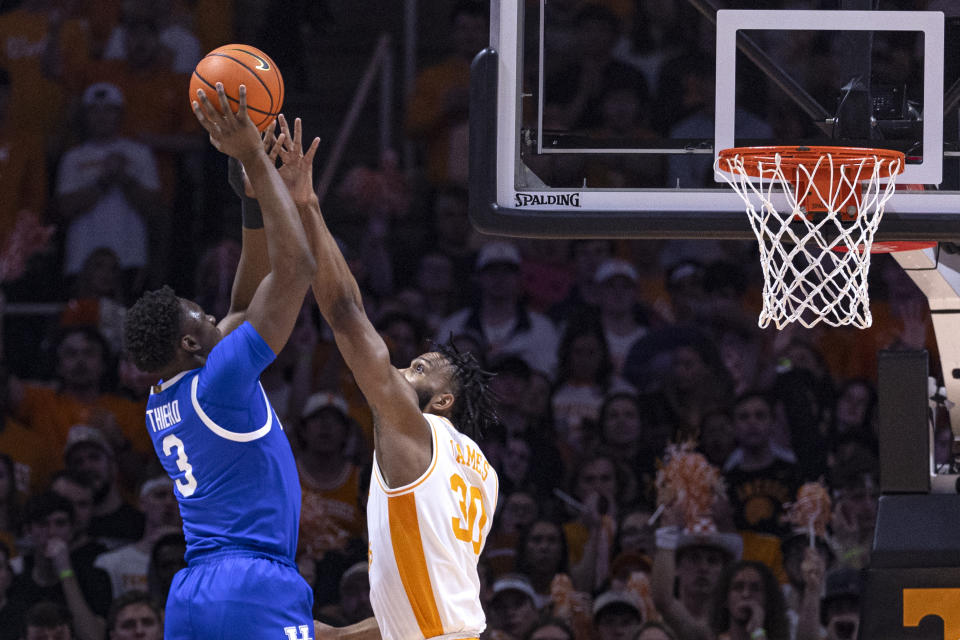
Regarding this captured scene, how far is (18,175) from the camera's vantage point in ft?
22.3

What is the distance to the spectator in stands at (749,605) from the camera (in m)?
5.24

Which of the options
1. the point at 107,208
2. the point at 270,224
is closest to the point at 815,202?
the point at 270,224

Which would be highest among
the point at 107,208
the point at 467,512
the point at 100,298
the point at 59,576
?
the point at 107,208

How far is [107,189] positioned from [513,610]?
129 inches

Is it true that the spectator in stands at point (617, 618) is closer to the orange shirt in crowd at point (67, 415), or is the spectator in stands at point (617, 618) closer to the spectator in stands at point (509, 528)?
the spectator in stands at point (509, 528)

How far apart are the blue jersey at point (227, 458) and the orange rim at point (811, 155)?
1545mm

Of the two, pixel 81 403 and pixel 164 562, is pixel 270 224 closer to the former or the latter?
pixel 164 562

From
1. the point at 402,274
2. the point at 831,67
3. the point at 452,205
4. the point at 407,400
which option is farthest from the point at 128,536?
the point at 831,67

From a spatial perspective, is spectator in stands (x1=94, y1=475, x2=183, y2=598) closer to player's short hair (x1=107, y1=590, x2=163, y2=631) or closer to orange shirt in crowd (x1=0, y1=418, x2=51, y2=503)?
player's short hair (x1=107, y1=590, x2=163, y2=631)

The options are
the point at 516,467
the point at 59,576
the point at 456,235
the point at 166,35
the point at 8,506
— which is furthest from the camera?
the point at 166,35

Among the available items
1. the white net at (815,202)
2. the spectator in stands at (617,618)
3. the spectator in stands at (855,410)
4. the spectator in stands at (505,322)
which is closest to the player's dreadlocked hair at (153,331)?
the white net at (815,202)

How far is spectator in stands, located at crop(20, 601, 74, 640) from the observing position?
5.16 m

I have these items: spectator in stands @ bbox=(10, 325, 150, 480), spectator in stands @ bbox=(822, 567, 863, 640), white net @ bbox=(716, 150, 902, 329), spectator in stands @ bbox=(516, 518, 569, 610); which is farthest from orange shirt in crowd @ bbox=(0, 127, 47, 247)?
spectator in stands @ bbox=(822, 567, 863, 640)

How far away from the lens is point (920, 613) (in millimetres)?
4332
